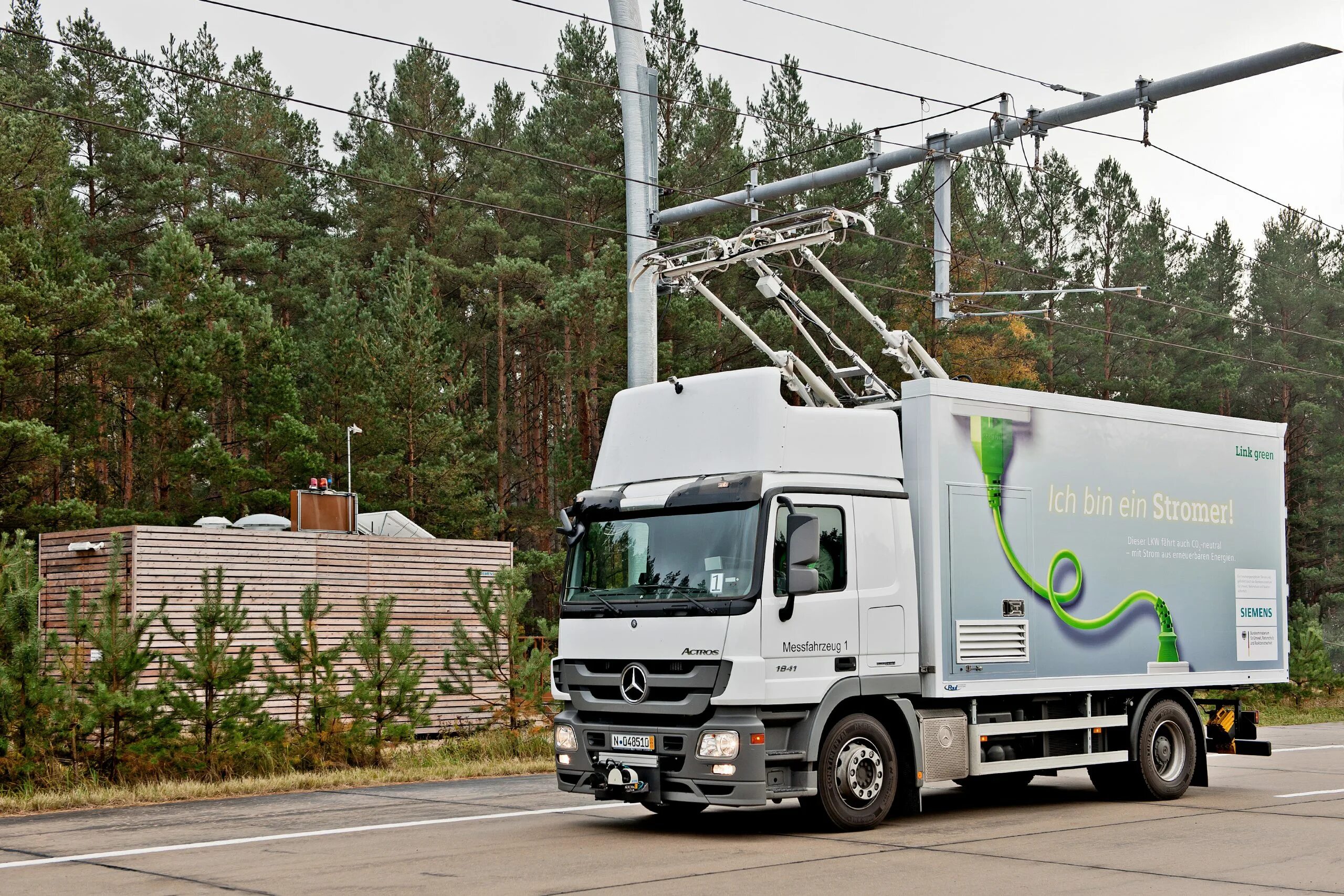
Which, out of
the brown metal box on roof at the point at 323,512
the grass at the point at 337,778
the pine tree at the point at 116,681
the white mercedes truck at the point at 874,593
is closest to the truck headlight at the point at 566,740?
the white mercedes truck at the point at 874,593

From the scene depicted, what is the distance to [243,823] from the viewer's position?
1257 cm

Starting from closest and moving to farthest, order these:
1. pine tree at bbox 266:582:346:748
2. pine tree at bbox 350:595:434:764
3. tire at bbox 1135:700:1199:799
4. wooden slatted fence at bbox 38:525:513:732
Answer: tire at bbox 1135:700:1199:799, pine tree at bbox 266:582:346:748, pine tree at bbox 350:595:434:764, wooden slatted fence at bbox 38:525:513:732

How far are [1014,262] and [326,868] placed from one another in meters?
51.0

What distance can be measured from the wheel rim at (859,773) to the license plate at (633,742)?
56.7 inches

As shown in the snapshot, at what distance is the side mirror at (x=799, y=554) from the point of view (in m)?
10.7

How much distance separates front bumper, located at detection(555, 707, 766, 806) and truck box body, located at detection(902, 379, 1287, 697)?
1842mm

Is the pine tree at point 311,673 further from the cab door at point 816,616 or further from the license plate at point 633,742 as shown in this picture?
the cab door at point 816,616

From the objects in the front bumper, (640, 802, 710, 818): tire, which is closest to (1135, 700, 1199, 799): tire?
(640, 802, 710, 818): tire

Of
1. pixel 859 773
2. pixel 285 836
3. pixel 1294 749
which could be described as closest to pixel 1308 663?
pixel 1294 749

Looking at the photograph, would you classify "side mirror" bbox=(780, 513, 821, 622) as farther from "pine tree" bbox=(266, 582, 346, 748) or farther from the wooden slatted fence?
the wooden slatted fence

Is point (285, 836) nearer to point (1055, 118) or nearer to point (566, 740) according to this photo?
point (566, 740)

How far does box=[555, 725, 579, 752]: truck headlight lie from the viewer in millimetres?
11562

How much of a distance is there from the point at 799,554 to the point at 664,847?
2374mm

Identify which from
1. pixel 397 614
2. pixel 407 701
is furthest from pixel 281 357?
pixel 407 701
